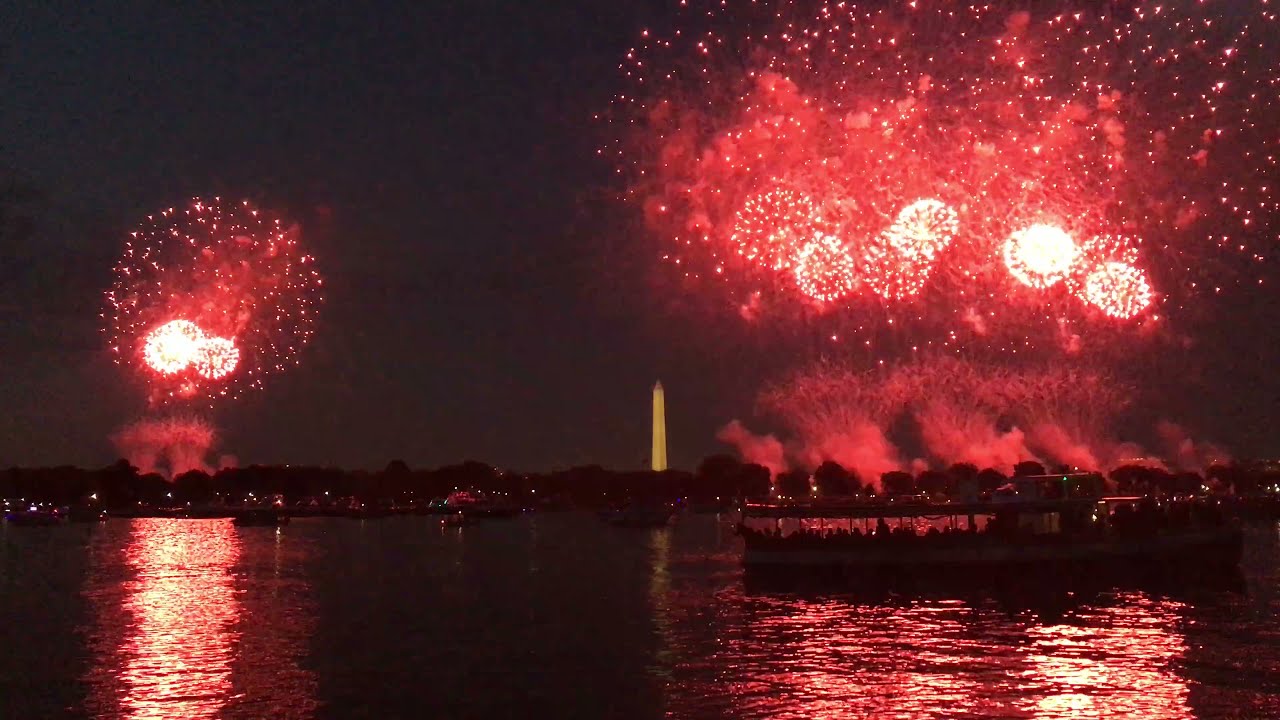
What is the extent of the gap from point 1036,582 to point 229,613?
43.9 meters

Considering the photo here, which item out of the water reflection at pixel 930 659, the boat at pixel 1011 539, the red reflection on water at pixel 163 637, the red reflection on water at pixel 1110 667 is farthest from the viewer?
the boat at pixel 1011 539

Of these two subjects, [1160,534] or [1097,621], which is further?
[1160,534]

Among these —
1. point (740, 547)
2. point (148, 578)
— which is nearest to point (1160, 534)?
point (740, 547)

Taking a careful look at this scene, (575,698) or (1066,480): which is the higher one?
(1066,480)

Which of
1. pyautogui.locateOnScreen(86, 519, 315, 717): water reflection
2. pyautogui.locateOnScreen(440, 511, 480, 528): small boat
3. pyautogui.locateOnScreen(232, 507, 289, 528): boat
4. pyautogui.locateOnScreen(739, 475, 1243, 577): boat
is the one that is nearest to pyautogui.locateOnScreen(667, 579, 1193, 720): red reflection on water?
pyautogui.locateOnScreen(86, 519, 315, 717): water reflection

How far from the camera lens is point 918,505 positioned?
251 feet

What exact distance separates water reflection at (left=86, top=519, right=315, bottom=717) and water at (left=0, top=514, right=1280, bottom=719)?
17 centimetres

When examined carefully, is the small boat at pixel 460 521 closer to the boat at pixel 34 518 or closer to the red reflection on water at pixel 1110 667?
the boat at pixel 34 518

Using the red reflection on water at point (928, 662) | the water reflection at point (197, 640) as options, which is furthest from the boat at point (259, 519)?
the red reflection on water at point (928, 662)

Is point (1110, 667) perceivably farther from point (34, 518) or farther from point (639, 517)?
point (34, 518)

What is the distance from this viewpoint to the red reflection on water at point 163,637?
113 ft

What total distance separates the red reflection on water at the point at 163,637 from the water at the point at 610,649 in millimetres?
168

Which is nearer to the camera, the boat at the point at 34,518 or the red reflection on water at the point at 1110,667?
the red reflection on water at the point at 1110,667

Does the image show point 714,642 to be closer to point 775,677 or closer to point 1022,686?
point 775,677
